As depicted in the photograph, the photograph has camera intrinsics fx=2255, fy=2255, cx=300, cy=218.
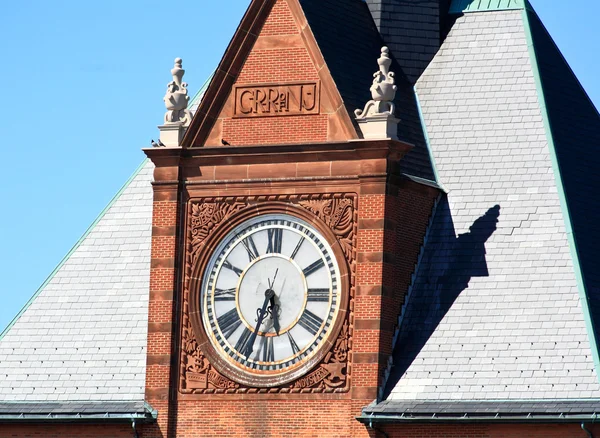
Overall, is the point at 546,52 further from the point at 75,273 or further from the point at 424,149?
the point at 75,273

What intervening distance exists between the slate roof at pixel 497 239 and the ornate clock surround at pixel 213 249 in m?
1.40

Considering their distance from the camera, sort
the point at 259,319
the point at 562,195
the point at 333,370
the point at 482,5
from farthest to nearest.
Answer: the point at 482,5 → the point at 259,319 → the point at 562,195 → the point at 333,370

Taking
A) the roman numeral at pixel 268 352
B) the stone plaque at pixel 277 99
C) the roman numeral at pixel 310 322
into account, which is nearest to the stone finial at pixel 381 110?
the stone plaque at pixel 277 99

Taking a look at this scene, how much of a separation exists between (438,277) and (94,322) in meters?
8.50

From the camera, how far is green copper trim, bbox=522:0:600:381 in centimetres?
4697

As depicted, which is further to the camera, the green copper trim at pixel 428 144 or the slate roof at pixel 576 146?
the green copper trim at pixel 428 144

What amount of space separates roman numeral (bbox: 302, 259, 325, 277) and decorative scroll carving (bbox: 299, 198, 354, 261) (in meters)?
0.64

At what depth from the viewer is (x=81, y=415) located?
5084 centimetres

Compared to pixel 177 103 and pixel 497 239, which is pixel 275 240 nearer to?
pixel 177 103

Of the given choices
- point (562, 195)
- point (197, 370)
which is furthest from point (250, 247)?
point (562, 195)

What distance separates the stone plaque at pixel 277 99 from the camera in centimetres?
5112

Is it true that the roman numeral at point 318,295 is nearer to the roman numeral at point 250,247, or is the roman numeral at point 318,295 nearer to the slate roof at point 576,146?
the roman numeral at point 250,247

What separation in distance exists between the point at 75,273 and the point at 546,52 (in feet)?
40.8

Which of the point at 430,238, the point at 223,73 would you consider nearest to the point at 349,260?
the point at 430,238
